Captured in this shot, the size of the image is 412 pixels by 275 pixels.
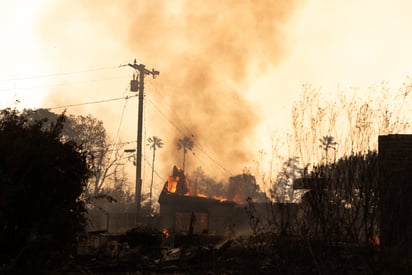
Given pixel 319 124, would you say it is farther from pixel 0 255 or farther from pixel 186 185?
pixel 186 185

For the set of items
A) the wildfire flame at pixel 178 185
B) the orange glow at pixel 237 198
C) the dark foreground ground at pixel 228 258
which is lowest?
the dark foreground ground at pixel 228 258

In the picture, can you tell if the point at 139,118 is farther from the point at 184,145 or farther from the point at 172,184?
the point at 184,145

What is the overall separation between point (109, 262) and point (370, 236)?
14334 millimetres

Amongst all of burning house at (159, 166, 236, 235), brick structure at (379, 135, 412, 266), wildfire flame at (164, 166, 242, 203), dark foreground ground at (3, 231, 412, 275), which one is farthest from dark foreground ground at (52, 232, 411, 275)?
wildfire flame at (164, 166, 242, 203)

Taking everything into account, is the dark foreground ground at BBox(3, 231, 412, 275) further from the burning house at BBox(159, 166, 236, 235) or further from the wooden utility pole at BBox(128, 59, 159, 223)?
the burning house at BBox(159, 166, 236, 235)

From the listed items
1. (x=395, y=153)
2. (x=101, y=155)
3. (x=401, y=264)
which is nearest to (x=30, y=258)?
(x=401, y=264)

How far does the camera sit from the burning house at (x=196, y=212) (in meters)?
44.3

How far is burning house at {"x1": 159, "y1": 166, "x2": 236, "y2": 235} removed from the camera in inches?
1746

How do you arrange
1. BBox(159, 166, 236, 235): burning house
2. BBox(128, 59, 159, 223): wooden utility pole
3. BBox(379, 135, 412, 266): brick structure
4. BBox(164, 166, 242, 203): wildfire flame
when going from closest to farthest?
1. BBox(379, 135, 412, 266): brick structure
2. BBox(128, 59, 159, 223): wooden utility pole
3. BBox(159, 166, 236, 235): burning house
4. BBox(164, 166, 242, 203): wildfire flame

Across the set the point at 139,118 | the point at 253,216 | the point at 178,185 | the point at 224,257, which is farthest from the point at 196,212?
the point at 253,216

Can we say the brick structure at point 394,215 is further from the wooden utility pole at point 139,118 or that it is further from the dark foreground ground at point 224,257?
the wooden utility pole at point 139,118

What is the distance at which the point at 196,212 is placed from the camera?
4547 centimetres

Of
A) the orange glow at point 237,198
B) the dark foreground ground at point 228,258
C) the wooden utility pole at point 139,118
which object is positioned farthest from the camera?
the orange glow at point 237,198

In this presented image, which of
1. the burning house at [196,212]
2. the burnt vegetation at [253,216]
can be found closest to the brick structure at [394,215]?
the burnt vegetation at [253,216]
